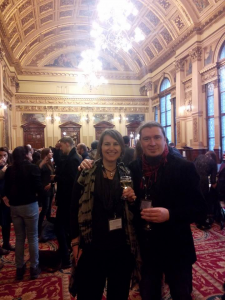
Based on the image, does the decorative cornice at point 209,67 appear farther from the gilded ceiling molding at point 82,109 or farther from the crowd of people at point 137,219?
the crowd of people at point 137,219

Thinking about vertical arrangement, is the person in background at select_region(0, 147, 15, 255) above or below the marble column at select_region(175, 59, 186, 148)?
below

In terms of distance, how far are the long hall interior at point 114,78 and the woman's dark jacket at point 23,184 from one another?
3.95 feet

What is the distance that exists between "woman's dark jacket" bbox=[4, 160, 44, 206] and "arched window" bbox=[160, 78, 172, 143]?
585 inches

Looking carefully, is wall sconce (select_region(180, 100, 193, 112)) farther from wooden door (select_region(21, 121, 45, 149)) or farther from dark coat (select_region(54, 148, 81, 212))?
dark coat (select_region(54, 148, 81, 212))

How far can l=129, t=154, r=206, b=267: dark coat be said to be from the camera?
1748mm

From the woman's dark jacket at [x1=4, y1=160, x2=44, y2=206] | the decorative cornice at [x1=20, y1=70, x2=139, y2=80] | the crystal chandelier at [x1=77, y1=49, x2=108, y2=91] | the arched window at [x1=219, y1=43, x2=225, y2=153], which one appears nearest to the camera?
the woman's dark jacket at [x1=4, y1=160, x2=44, y2=206]

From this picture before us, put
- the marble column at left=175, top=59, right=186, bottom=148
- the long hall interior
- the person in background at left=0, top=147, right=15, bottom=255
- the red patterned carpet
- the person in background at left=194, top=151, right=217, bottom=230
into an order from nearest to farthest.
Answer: the red patterned carpet → the person in background at left=0, top=147, right=15, bottom=255 → the person in background at left=194, top=151, right=217, bottom=230 → the long hall interior → the marble column at left=175, top=59, right=186, bottom=148

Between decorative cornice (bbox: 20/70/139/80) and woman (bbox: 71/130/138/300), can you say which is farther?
decorative cornice (bbox: 20/70/139/80)

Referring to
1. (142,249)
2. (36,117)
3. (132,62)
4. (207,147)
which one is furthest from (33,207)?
(132,62)

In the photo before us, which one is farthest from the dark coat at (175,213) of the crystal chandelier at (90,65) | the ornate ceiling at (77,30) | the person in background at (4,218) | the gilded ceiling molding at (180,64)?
the gilded ceiling molding at (180,64)

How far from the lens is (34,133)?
18953 millimetres

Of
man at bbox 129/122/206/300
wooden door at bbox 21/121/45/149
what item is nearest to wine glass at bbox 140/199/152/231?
man at bbox 129/122/206/300

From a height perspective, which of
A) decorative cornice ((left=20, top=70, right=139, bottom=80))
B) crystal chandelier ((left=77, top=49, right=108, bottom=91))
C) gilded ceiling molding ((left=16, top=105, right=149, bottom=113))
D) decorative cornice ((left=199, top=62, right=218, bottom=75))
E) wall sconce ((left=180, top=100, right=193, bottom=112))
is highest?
decorative cornice ((left=20, top=70, right=139, bottom=80))

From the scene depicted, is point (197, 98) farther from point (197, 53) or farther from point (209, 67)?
point (197, 53)
